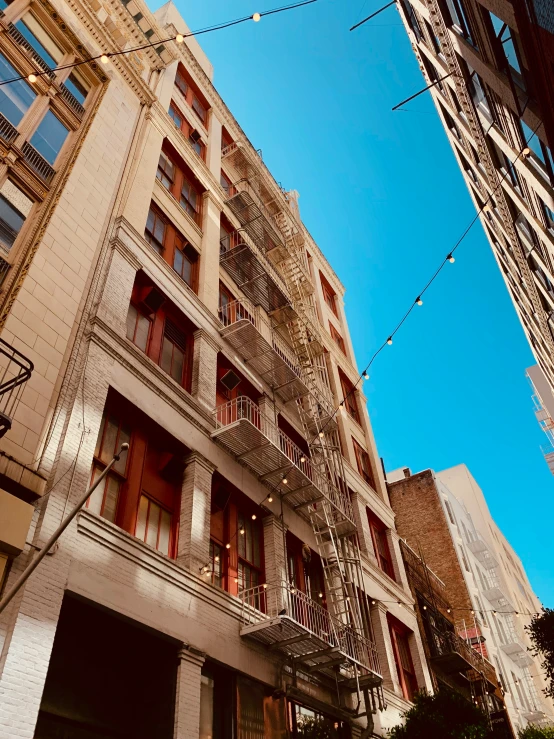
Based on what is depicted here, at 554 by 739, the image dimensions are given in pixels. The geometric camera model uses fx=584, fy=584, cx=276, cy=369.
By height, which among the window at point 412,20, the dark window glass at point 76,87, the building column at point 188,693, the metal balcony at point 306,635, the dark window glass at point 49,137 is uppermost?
the window at point 412,20

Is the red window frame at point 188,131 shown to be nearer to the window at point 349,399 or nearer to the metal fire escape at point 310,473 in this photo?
the metal fire escape at point 310,473

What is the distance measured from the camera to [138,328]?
52.5 ft

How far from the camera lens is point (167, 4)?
1308 inches

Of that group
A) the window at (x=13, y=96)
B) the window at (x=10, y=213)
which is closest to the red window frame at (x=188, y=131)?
the window at (x=13, y=96)

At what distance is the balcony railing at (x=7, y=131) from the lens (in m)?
14.8

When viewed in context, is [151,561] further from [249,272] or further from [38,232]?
[249,272]

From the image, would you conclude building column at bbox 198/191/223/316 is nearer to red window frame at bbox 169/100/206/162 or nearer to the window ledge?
red window frame at bbox 169/100/206/162

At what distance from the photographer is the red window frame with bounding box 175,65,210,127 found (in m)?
27.7

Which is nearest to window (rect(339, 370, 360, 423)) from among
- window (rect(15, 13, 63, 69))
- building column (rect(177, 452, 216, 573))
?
building column (rect(177, 452, 216, 573))

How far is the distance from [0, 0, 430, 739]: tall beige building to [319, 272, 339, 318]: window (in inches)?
400

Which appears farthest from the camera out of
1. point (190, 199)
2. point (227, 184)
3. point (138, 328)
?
point (227, 184)

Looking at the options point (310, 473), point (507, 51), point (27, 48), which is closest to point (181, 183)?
point (27, 48)

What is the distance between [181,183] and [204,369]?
9.19 m

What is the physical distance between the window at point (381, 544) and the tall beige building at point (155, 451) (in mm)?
157
